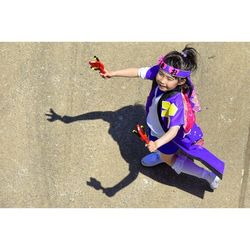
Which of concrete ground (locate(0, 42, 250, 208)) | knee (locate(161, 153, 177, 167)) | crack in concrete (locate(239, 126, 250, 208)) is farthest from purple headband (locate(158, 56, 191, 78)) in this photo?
crack in concrete (locate(239, 126, 250, 208))

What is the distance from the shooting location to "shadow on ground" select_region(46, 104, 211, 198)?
441 cm

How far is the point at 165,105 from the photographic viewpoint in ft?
11.3

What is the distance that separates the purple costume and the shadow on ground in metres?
0.57

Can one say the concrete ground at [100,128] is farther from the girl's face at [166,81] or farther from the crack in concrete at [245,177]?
the girl's face at [166,81]

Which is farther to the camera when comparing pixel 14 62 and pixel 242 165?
pixel 14 62

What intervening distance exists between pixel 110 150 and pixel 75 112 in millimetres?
595

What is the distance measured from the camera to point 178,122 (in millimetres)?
3398

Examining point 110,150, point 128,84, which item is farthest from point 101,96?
point 110,150

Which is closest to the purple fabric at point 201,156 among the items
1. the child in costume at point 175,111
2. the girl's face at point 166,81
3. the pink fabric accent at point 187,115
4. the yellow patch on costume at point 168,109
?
the child in costume at point 175,111

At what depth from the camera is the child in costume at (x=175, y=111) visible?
332 cm

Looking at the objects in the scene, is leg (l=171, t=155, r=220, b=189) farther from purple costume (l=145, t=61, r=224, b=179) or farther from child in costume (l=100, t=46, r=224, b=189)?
purple costume (l=145, t=61, r=224, b=179)

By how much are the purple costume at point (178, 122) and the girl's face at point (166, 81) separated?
4 cm
